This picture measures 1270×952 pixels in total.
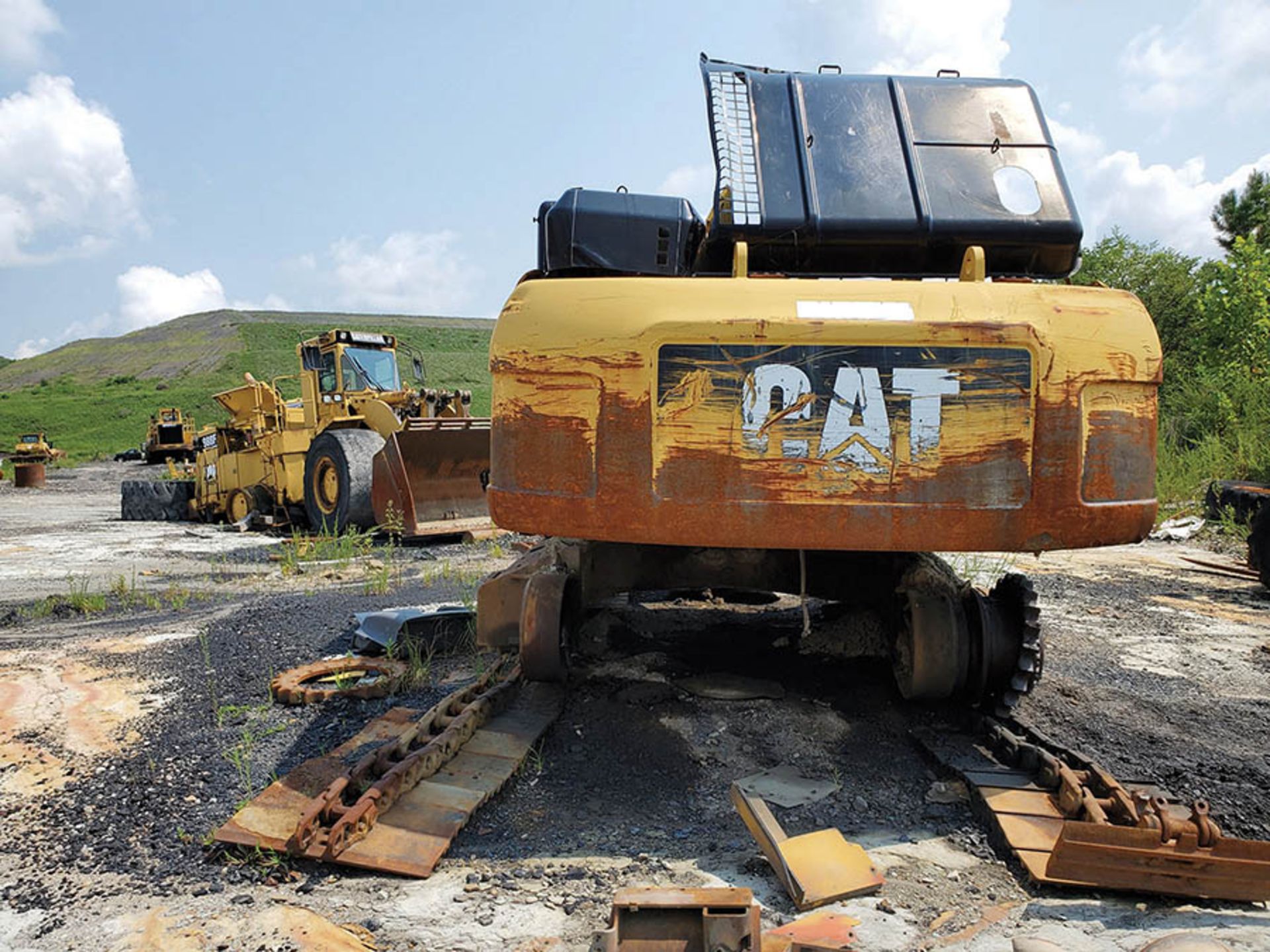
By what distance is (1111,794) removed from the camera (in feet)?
8.56

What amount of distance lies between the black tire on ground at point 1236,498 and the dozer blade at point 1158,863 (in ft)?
25.5

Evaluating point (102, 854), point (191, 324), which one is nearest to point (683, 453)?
point (102, 854)

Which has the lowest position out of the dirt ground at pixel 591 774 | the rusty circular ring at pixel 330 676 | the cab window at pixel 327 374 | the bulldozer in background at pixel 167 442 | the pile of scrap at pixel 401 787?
the dirt ground at pixel 591 774

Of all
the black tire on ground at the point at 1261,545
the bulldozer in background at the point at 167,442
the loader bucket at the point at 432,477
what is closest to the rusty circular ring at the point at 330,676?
the loader bucket at the point at 432,477

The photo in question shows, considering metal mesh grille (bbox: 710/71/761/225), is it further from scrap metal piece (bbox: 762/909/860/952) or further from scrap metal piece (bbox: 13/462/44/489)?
scrap metal piece (bbox: 13/462/44/489)

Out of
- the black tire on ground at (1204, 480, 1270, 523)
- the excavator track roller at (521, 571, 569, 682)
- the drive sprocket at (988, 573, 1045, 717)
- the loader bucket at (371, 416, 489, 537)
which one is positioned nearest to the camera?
the drive sprocket at (988, 573, 1045, 717)

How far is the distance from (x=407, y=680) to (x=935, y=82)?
3427mm

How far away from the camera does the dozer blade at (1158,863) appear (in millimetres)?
2234

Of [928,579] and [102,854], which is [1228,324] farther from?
[102,854]

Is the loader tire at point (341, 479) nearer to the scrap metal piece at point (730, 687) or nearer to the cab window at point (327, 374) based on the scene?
the cab window at point (327, 374)

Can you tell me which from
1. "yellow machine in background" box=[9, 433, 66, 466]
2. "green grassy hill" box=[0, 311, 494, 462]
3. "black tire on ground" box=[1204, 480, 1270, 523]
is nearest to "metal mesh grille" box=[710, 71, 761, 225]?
"black tire on ground" box=[1204, 480, 1270, 523]

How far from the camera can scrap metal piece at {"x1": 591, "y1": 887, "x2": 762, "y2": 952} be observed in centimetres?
193

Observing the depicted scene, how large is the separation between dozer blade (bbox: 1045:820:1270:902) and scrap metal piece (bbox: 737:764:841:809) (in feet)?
2.53

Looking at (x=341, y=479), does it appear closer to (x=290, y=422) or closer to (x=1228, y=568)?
(x=290, y=422)
